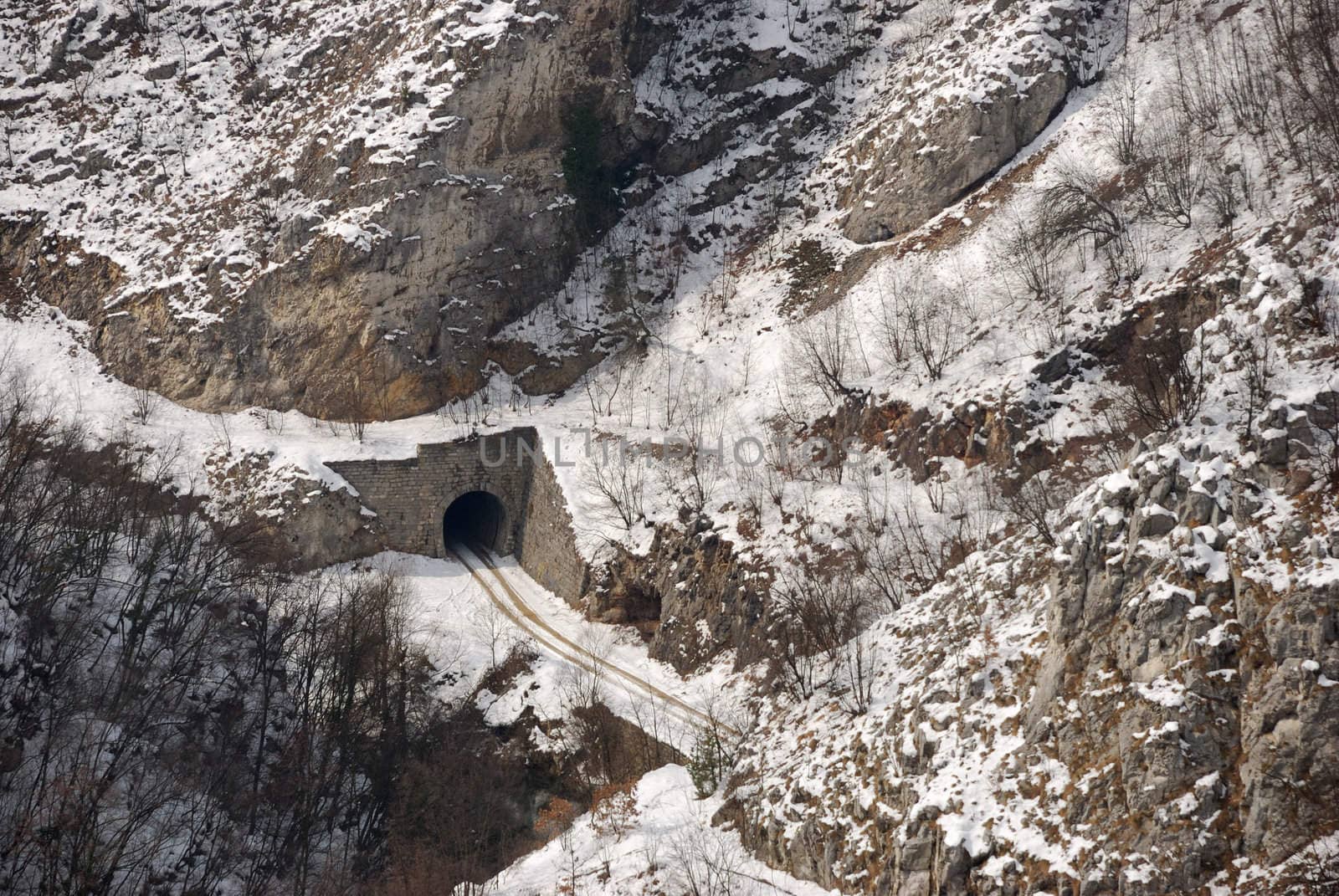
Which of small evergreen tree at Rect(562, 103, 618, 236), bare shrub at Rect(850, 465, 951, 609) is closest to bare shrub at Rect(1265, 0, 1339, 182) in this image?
bare shrub at Rect(850, 465, 951, 609)

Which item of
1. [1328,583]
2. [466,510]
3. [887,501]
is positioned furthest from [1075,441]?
[466,510]

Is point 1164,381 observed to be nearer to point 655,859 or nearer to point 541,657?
point 655,859

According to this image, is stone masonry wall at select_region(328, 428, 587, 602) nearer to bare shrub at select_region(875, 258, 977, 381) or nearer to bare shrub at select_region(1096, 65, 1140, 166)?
bare shrub at select_region(875, 258, 977, 381)

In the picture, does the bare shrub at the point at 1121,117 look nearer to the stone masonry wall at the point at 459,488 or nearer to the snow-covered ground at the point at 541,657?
the snow-covered ground at the point at 541,657

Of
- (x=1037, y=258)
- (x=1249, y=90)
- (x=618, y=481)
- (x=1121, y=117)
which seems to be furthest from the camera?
(x=618, y=481)

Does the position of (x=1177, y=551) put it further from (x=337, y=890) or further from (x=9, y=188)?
(x=9, y=188)

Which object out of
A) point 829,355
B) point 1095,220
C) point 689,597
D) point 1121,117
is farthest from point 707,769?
point 1121,117
